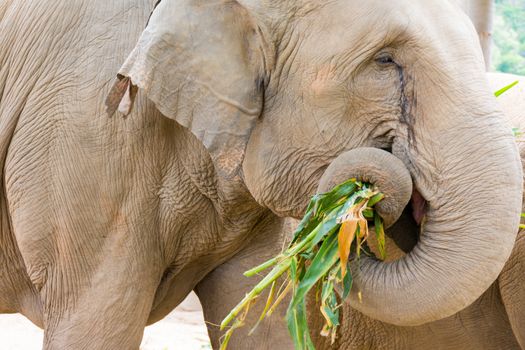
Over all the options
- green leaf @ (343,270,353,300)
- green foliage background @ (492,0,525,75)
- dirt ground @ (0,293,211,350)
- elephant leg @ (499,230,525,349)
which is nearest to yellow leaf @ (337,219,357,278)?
green leaf @ (343,270,353,300)

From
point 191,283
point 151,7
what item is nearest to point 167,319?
point 191,283

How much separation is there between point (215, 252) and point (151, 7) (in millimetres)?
883

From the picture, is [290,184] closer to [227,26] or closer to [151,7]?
[227,26]

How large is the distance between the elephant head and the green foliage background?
1607cm

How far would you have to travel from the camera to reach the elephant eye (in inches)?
118

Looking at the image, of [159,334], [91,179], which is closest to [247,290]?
[91,179]

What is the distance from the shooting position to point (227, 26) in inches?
126

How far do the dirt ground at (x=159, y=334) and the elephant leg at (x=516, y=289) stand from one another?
3.03 m

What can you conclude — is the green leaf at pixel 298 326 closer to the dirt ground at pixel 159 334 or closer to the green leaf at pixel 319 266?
the green leaf at pixel 319 266

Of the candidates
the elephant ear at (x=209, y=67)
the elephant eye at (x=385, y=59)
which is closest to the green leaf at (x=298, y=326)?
the elephant ear at (x=209, y=67)

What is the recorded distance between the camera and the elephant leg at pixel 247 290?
156 inches

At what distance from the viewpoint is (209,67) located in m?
3.17

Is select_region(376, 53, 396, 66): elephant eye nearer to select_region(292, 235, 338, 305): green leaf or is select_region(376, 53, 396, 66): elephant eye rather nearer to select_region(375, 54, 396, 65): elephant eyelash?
select_region(375, 54, 396, 65): elephant eyelash

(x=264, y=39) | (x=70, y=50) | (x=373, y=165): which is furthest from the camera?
(x=70, y=50)
